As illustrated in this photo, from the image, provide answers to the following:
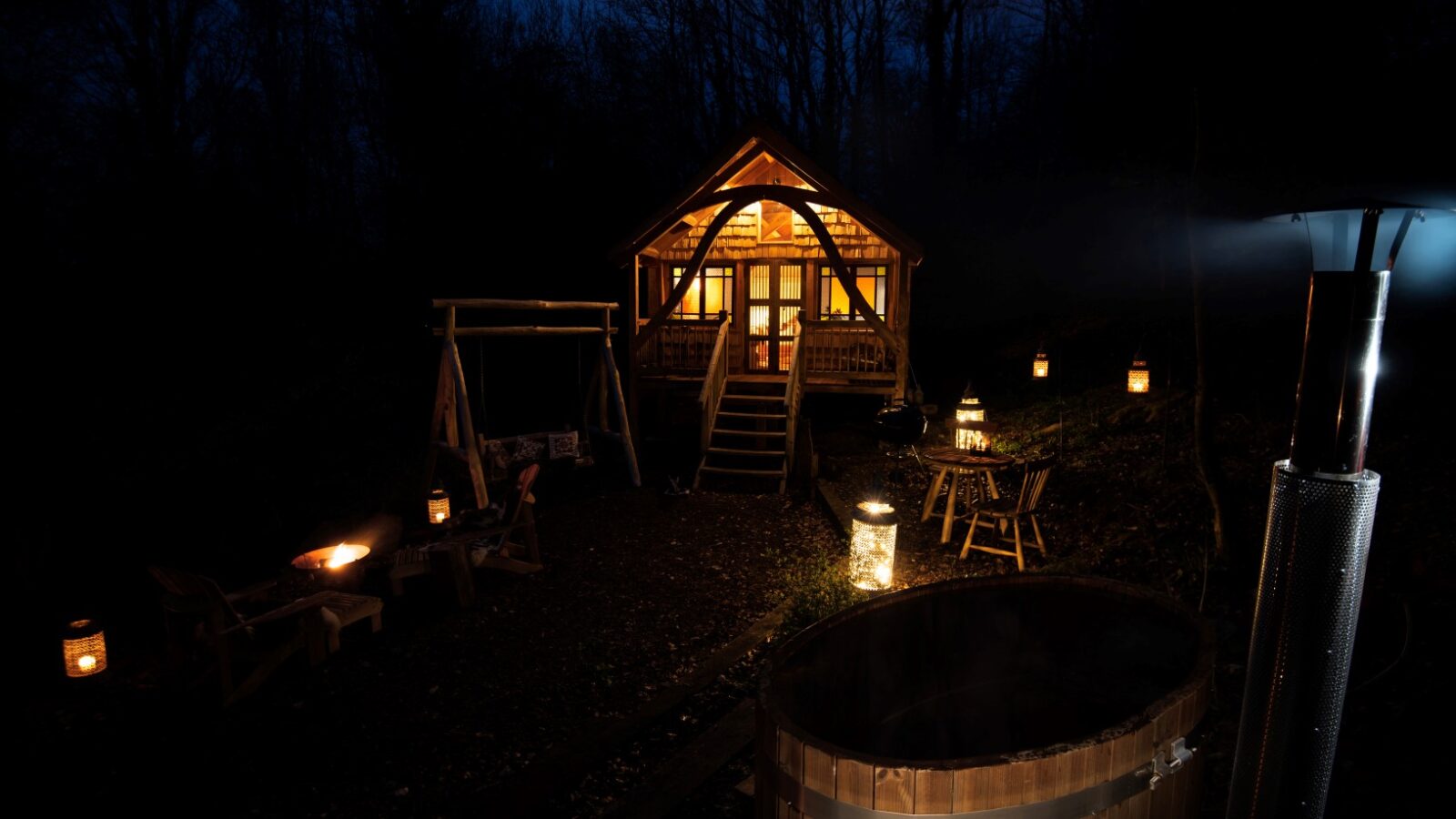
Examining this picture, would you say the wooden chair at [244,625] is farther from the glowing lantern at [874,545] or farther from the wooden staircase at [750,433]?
the wooden staircase at [750,433]

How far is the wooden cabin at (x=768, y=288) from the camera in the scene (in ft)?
38.4

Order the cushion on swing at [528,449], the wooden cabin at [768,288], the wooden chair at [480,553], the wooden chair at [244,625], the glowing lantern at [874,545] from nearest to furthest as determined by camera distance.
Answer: the wooden chair at [244,625] < the glowing lantern at [874,545] < the wooden chair at [480,553] < the cushion on swing at [528,449] < the wooden cabin at [768,288]

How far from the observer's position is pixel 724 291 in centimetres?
1529

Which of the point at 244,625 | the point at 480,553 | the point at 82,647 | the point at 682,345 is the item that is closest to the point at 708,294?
the point at 682,345

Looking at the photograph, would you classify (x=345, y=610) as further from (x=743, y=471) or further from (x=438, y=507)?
(x=743, y=471)

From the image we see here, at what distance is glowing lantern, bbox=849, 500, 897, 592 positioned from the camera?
6164mm

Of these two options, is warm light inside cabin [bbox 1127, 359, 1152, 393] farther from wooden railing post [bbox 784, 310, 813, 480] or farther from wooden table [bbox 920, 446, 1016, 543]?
wooden railing post [bbox 784, 310, 813, 480]

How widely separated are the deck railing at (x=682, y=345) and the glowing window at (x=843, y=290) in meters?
2.45

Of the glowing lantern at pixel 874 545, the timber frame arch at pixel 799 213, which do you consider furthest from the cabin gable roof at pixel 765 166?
the glowing lantern at pixel 874 545

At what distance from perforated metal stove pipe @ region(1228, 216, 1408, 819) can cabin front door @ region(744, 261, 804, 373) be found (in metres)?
12.6

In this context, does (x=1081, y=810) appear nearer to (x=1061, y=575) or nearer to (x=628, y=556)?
(x=1061, y=575)

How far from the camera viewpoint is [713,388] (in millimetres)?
11891

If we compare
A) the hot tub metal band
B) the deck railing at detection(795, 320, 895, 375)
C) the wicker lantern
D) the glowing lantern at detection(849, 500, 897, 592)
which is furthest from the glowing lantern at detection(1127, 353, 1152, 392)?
the wicker lantern

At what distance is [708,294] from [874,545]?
10.2 meters
